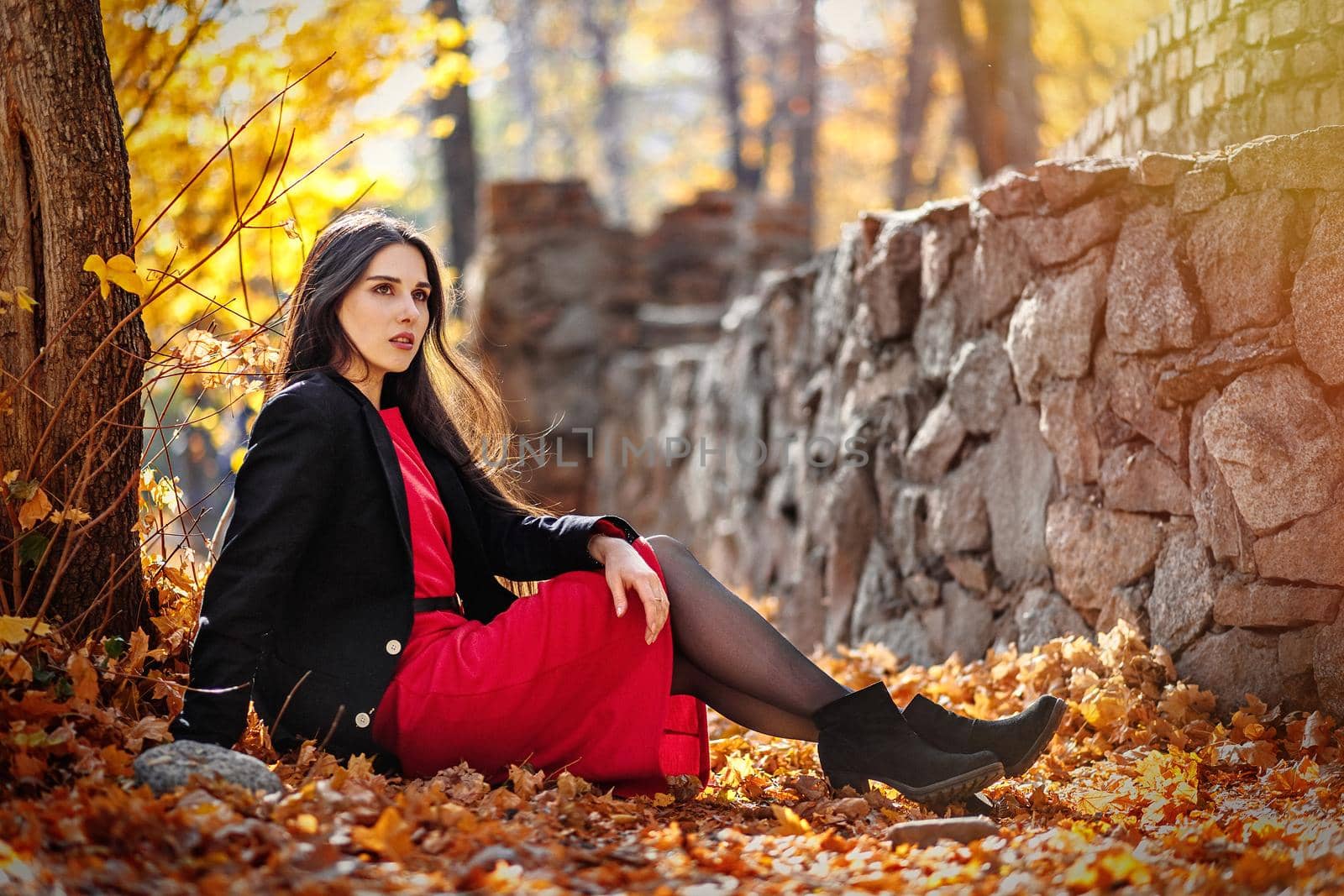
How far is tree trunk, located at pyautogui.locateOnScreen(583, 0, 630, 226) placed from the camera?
1958cm

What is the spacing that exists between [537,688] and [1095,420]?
6.24 feet

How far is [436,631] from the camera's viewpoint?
8.34ft

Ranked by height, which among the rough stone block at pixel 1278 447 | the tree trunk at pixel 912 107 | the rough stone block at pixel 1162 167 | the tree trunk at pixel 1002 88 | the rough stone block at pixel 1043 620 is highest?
the tree trunk at pixel 912 107

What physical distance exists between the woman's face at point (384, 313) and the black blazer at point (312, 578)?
120mm

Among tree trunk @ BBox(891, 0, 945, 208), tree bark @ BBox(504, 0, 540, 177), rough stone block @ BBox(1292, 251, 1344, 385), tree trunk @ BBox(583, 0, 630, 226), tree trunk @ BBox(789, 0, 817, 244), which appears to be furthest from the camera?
tree trunk @ BBox(583, 0, 630, 226)

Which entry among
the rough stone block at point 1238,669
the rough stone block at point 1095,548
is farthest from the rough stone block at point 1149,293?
the rough stone block at point 1238,669

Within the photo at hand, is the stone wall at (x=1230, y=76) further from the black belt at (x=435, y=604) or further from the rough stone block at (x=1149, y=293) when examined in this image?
the black belt at (x=435, y=604)

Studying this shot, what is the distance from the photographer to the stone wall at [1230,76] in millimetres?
3428

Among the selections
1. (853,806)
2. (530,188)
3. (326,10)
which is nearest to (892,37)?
(530,188)

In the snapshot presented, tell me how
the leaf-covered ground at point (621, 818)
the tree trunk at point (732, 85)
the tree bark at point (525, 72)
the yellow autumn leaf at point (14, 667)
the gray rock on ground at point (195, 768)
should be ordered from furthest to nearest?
the tree bark at point (525, 72)
the tree trunk at point (732, 85)
the yellow autumn leaf at point (14, 667)
the gray rock on ground at point (195, 768)
the leaf-covered ground at point (621, 818)

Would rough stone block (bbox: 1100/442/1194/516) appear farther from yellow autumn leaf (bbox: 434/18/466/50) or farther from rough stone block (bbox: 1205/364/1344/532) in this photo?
yellow autumn leaf (bbox: 434/18/466/50)

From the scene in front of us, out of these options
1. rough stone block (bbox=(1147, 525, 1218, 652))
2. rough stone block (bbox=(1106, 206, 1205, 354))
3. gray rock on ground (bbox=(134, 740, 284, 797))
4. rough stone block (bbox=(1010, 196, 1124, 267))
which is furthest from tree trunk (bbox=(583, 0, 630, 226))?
gray rock on ground (bbox=(134, 740, 284, 797))

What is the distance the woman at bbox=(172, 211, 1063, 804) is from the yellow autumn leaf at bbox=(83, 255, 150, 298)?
35 centimetres

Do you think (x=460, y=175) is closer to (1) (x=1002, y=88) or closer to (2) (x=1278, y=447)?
(1) (x=1002, y=88)
